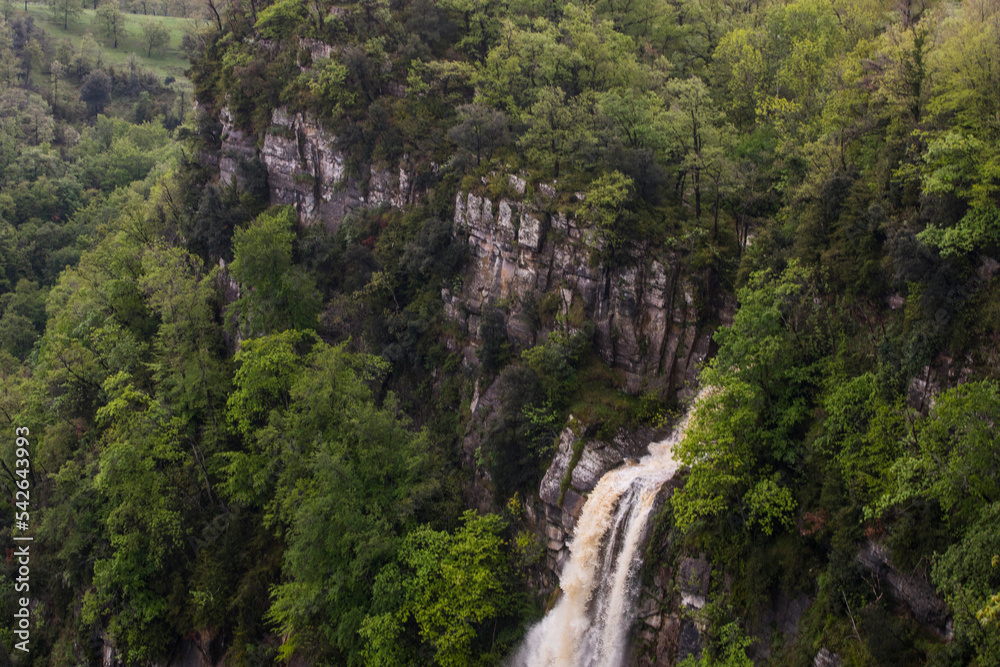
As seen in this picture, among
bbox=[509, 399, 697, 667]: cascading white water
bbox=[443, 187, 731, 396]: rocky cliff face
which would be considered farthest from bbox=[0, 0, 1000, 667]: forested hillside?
bbox=[509, 399, 697, 667]: cascading white water

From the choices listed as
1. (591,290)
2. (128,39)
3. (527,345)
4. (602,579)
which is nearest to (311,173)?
(527,345)

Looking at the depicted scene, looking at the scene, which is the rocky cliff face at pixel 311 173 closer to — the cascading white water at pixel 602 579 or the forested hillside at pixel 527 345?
the forested hillside at pixel 527 345

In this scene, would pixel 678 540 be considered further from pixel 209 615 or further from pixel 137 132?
pixel 137 132

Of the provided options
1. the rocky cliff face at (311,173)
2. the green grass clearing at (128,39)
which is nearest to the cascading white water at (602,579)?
the rocky cliff face at (311,173)

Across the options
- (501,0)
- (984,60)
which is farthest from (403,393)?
(984,60)

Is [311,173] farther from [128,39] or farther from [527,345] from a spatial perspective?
[128,39]

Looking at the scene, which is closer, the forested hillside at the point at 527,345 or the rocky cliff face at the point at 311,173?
the forested hillside at the point at 527,345

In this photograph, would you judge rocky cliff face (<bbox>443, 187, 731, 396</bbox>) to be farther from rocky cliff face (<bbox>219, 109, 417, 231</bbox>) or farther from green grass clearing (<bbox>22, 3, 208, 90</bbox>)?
green grass clearing (<bbox>22, 3, 208, 90</bbox>)
